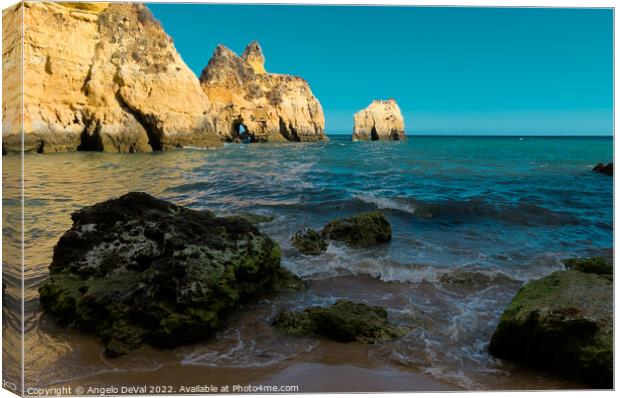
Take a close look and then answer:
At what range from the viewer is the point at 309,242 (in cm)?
568

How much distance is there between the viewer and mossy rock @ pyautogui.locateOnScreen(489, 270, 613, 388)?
2.97 meters

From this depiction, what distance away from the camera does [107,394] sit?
2.97 m

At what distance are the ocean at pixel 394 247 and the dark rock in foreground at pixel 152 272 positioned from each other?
0.16 metres

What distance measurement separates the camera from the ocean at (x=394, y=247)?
3.15 metres

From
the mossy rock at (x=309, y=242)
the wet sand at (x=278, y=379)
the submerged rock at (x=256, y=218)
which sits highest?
the submerged rock at (x=256, y=218)

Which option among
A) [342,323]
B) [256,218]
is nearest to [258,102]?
[256,218]

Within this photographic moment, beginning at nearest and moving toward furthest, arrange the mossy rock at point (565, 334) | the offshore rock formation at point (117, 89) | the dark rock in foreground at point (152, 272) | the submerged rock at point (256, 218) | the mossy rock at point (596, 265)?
the mossy rock at point (565, 334)
the dark rock in foreground at point (152, 272)
the mossy rock at point (596, 265)
the submerged rock at point (256, 218)
the offshore rock formation at point (117, 89)

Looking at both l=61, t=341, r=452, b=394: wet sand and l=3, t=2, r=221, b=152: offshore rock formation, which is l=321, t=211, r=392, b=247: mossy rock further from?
l=3, t=2, r=221, b=152: offshore rock formation

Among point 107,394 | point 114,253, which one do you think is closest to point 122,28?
point 114,253

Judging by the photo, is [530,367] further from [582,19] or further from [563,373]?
[582,19]

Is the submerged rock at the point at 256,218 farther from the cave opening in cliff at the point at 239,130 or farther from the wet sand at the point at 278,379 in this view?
the cave opening in cliff at the point at 239,130

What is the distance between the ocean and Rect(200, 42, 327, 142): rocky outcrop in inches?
1250

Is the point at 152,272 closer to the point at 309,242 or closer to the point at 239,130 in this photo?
the point at 309,242

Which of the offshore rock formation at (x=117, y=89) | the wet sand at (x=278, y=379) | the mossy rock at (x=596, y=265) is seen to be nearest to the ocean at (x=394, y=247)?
the wet sand at (x=278, y=379)
